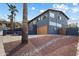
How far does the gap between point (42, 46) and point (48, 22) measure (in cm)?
34

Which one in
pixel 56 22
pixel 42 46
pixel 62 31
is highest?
pixel 56 22

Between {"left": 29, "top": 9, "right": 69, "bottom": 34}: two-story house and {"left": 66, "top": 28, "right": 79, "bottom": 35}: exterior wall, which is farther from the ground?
{"left": 29, "top": 9, "right": 69, "bottom": 34}: two-story house

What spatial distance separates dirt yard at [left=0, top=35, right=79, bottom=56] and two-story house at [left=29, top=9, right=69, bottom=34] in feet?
0.27

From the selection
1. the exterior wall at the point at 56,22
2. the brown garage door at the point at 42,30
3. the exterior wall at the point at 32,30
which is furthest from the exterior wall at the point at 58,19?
the exterior wall at the point at 32,30

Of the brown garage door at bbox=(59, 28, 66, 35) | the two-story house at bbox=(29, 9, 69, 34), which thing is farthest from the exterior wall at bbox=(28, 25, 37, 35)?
the brown garage door at bbox=(59, 28, 66, 35)

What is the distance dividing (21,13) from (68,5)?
64 centimetres

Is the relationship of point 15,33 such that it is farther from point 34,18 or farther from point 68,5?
point 68,5

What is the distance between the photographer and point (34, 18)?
128 inches

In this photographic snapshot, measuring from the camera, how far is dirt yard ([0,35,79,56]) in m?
3.22

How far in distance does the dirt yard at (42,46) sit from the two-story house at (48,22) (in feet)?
0.27

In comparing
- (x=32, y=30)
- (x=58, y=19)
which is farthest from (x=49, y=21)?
(x=32, y=30)

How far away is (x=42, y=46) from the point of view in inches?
127

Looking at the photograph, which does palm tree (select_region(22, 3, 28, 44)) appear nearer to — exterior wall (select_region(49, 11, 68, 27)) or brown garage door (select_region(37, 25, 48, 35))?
brown garage door (select_region(37, 25, 48, 35))

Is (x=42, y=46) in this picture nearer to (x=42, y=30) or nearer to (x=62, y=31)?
(x=42, y=30)
